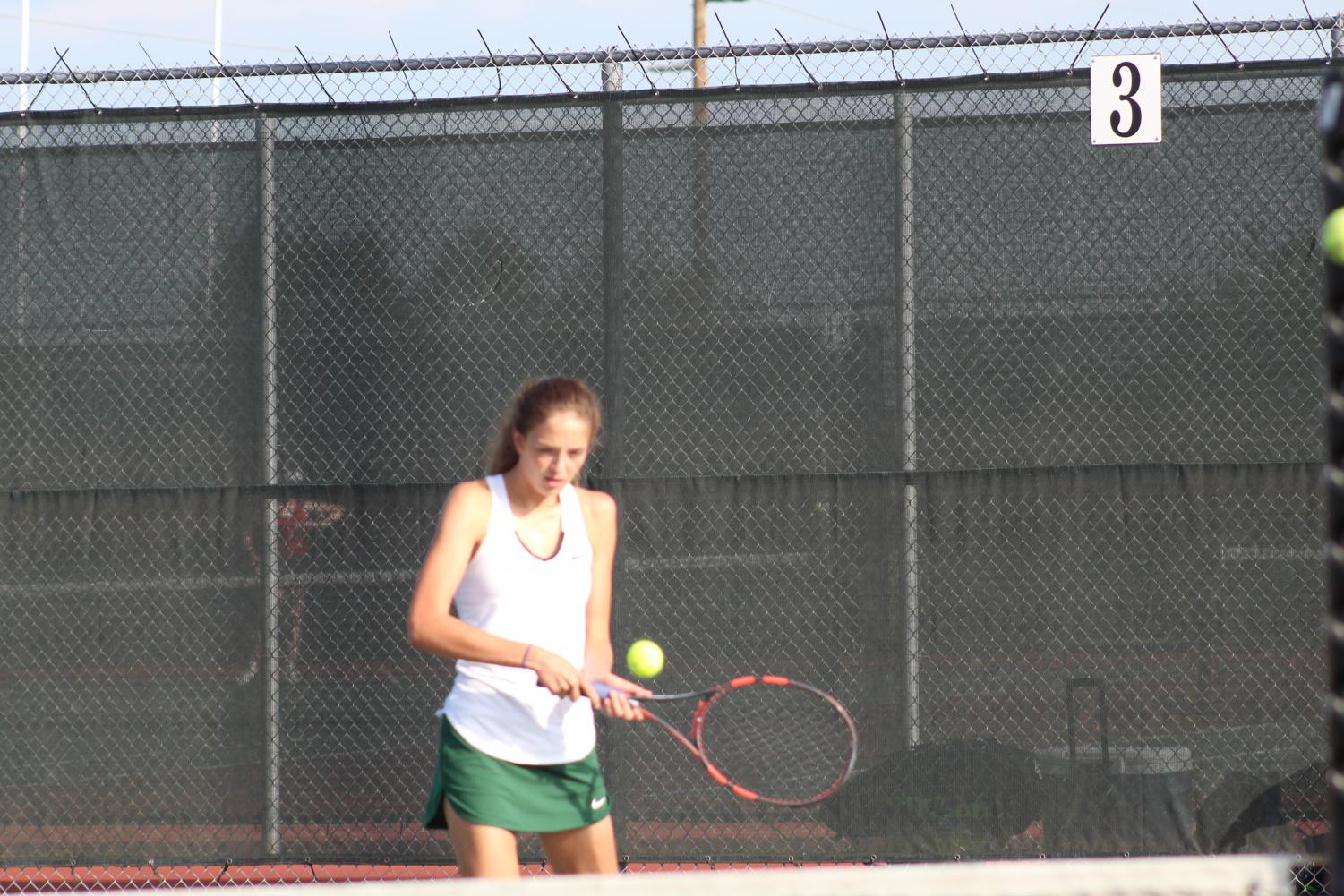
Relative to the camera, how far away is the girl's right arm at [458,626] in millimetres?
2770

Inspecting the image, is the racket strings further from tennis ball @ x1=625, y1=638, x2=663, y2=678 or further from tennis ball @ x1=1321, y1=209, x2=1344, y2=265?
tennis ball @ x1=1321, y1=209, x2=1344, y2=265

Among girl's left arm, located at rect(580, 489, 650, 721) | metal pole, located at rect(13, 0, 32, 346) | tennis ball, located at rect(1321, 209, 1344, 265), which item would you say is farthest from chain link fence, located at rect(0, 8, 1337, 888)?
tennis ball, located at rect(1321, 209, 1344, 265)

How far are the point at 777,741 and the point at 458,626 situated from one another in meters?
1.80

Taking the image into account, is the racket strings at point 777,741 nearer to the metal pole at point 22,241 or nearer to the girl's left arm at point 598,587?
the girl's left arm at point 598,587

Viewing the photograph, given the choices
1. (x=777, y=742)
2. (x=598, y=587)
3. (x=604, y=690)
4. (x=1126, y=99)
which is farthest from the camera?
(x=777, y=742)

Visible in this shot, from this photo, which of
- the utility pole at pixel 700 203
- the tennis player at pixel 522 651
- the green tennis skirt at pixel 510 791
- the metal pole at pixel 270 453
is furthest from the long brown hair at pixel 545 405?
the metal pole at pixel 270 453

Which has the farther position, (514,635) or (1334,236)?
(514,635)

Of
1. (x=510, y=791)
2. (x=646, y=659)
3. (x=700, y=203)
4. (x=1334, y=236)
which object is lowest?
(x=510, y=791)

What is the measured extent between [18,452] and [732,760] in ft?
7.77

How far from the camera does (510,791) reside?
2.86m

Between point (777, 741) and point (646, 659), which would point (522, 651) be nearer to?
point (646, 659)

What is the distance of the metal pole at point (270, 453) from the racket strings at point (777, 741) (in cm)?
128

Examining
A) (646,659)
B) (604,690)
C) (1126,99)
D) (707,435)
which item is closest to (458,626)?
(604,690)

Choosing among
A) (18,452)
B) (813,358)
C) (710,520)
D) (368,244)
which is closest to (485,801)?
(710,520)
